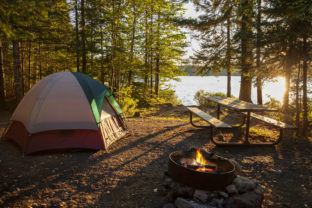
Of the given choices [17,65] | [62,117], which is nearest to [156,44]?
[17,65]

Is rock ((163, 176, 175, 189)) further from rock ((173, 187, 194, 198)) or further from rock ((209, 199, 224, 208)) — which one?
rock ((209, 199, 224, 208))

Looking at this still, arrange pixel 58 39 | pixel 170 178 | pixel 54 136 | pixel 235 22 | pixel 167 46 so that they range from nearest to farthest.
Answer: pixel 170 178 < pixel 54 136 < pixel 58 39 < pixel 235 22 < pixel 167 46

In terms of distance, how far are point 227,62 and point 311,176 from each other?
9.03 meters

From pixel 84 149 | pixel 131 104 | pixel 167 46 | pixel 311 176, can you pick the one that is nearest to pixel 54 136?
pixel 84 149

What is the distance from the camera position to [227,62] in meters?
12.4

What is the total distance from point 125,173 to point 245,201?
2416 millimetres

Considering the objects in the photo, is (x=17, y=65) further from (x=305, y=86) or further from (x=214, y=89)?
(x=214, y=89)

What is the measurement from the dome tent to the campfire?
2.60m

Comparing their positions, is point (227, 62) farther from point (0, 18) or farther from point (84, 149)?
point (0, 18)

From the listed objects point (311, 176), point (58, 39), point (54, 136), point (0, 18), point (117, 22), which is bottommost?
point (311, 176)

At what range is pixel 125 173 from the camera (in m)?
4.43

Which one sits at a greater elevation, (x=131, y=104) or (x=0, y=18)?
(x=0, y=18)

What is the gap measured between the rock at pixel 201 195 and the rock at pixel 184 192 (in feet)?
0.24

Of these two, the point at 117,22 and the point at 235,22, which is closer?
the point at 117,22
